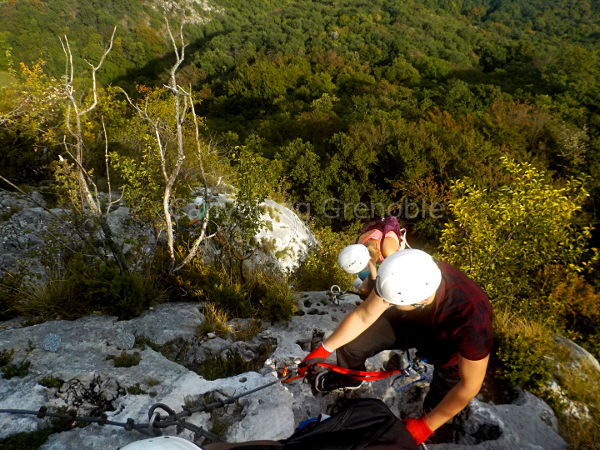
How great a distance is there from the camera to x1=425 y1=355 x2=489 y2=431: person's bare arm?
2.20m

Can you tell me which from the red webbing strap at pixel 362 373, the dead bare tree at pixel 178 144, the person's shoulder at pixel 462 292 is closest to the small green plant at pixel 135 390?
the red webbing strap at pixel 362 373

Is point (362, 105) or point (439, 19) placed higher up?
point (439, 19)

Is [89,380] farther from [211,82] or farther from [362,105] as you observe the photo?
[211,82]

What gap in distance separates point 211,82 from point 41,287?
5675 cm

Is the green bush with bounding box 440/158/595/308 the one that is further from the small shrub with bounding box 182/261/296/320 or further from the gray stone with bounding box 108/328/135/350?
the gray stone with bounding box 108/328/135/350

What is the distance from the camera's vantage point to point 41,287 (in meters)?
4.42

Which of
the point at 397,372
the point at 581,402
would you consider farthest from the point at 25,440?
the point at 581,402

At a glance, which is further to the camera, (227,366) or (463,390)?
(227,366)

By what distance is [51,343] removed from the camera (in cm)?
358

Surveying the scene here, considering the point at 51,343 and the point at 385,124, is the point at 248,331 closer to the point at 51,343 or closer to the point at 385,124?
the point at 51,343

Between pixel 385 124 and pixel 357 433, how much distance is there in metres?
23.8

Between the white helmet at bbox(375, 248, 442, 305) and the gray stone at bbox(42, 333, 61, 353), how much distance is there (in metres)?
3.45

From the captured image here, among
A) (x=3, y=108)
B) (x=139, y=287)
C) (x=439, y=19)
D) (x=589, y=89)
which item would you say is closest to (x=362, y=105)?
(x=589, y=89)
